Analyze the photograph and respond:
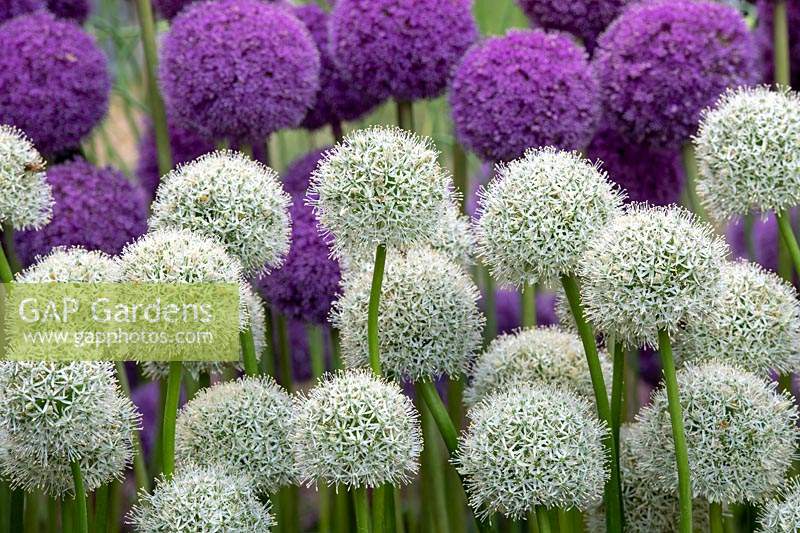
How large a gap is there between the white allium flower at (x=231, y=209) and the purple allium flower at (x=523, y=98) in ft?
1.57

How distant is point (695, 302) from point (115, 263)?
70 centimetres

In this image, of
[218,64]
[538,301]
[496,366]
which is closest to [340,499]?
[496,366]

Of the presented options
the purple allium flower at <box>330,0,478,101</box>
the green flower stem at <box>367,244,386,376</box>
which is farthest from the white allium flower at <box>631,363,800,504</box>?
the purple allium flower at <box>330,0,478,101</box>

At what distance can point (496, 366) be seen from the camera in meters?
1.56

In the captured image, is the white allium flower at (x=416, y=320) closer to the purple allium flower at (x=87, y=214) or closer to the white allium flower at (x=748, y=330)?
the white allium flower at (x=748, y=330)

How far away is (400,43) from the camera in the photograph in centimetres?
189

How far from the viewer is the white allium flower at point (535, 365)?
5.07 feet

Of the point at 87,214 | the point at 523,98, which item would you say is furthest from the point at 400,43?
the point at 87,214

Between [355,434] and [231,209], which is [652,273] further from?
[231,209]

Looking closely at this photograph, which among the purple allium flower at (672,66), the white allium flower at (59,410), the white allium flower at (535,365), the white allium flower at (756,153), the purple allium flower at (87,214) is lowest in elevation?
the white allium flower at (59,410)

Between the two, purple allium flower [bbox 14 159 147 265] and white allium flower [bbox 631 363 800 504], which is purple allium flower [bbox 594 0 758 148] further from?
purple allium flower [bbox 14 159 147 265]

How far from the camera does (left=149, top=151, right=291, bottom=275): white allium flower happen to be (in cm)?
140

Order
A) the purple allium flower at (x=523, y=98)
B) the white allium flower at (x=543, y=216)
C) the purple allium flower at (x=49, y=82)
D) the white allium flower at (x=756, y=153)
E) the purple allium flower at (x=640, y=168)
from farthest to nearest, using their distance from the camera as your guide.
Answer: the purple allium flower at (x=640, y=168) < the purple allium flower at (x=49, y=82) < the purple allium flower at (x=523, y=98) < the white allium flower at (x=756, y=153) < the white allium flower at (x=543, y=216)

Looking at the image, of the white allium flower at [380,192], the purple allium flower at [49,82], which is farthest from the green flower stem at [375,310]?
the purple allium flower at [49,82]
